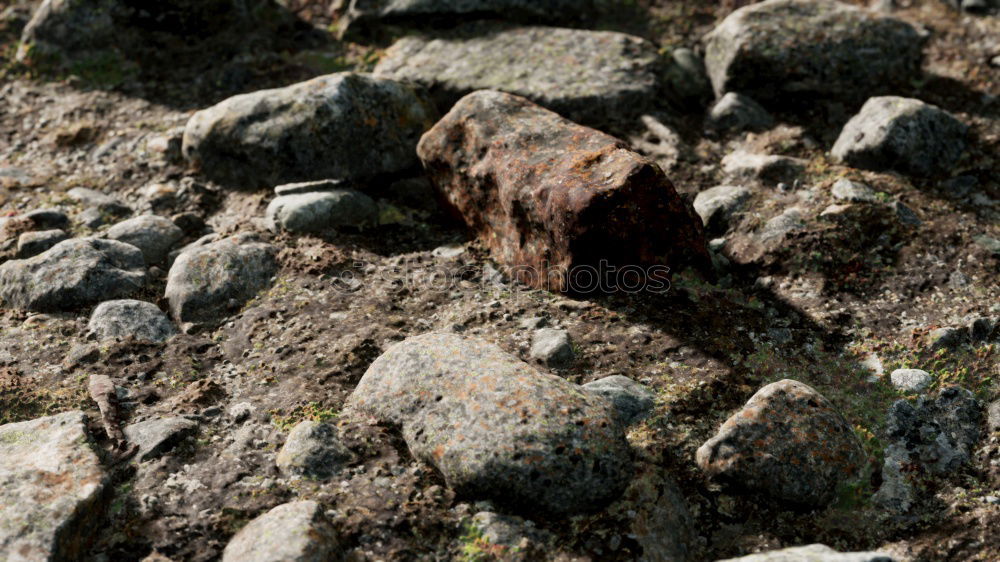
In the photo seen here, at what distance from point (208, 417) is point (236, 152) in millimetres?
2456

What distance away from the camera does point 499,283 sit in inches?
199

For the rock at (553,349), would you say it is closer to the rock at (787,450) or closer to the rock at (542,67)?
the rock at (787,450)

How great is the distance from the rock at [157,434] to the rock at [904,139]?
456cm

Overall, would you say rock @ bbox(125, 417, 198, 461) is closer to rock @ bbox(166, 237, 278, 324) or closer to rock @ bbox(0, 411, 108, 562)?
rock @ bbox(0, 411, 108, 562)

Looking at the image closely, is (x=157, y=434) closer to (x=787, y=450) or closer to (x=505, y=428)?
(x=505, y=428)

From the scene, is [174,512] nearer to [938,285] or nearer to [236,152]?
[236,152]

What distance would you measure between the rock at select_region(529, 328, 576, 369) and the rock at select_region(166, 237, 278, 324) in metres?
1.73

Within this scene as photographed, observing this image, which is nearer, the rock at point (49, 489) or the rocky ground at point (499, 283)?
the rock at point (49, 489)

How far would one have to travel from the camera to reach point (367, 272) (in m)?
5.20

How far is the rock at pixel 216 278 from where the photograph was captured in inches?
194

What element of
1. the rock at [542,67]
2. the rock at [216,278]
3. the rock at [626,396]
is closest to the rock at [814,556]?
the rock at [626,396]

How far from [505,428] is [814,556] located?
1266mm

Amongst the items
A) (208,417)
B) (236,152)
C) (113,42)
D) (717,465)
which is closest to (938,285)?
(717,465)

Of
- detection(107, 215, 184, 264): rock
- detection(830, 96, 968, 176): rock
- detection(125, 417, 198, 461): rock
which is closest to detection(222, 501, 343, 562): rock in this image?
detection(125, 417, 198, 461): rock
